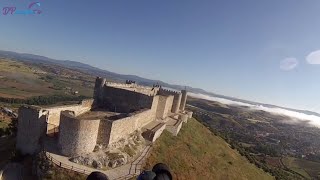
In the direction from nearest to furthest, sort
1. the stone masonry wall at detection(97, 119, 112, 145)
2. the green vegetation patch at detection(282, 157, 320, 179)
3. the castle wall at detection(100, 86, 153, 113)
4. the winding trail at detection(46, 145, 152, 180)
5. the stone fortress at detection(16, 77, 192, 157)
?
the winding trail at detection(46, 145, 152, 180), the stone fortress at detection(16, 77, 192, 157), the stone masonry wall at detection(97, 119, 112, 145), the castle wall at detection(100, 86, 153, 113), the green vegetation patch at detection(282, 157, 320, 179)

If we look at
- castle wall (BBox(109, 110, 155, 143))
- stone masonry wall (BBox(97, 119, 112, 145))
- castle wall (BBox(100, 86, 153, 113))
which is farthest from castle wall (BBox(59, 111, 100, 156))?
castle wall (BBox(100, 86, 153, 113))

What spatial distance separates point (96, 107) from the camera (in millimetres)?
46656

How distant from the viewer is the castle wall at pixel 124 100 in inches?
1811

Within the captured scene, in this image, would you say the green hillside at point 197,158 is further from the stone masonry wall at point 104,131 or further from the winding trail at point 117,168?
the stone masonry wall at point 104,131

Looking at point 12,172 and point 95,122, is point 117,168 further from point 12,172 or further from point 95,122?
point 12,172

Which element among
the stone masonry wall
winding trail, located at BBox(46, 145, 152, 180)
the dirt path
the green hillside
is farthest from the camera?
the green hillside

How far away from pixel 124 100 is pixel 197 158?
13.1 m

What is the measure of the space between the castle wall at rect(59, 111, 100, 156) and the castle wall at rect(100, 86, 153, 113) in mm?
16228

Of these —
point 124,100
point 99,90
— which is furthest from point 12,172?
point 99,90

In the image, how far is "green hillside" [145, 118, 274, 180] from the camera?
38.5 meters

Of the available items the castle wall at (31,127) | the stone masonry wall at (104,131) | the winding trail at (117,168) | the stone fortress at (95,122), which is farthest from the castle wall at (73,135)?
the castle wall at (31,127)

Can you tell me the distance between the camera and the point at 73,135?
29406 millimetres

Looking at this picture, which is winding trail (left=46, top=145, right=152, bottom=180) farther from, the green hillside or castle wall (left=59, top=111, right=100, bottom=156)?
the green hillside

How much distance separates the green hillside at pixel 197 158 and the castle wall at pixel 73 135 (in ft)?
23.2
